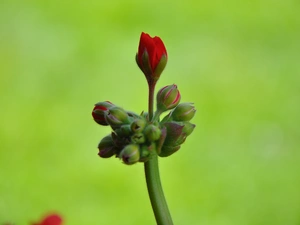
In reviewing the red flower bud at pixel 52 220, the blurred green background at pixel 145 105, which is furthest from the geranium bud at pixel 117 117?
the blurred green background at pixel 145 105

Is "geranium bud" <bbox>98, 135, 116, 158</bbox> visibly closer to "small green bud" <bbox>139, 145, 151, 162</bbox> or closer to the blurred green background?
"small green bud" <bbox>139, 145, 151, 162</bbox>

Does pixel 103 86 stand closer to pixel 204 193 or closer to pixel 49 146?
pixel 49 146

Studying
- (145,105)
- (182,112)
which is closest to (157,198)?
(182,112)

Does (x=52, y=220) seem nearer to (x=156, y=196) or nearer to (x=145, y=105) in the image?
(x=156, y=196)

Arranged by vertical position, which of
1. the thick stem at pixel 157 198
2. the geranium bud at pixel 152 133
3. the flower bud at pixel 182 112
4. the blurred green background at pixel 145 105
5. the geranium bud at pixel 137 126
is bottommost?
the thick stem at pixel 157 198

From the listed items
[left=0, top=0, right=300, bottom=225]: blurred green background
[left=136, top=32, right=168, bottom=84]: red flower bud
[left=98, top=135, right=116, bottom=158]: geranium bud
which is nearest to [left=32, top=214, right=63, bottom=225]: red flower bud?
[left=98, top=135, right=116, bottom=158]: geranium bud

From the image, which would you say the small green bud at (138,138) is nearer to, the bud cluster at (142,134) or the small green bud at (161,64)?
the bud cluster at (142,134)

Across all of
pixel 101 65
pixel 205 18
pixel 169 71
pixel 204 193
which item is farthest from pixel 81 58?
pixel 204 193
